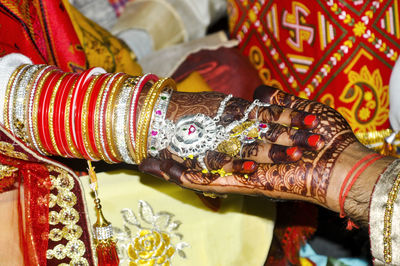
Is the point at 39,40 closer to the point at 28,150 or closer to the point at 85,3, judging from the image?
the point at 28,150

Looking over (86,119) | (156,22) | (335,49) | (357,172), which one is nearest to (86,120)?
(86,119)

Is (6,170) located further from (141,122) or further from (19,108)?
(141,122)

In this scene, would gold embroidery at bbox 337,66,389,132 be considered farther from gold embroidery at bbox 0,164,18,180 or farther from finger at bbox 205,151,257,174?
gold embroidery at bbox 0,164,18,180

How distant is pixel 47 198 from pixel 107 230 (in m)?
0.13

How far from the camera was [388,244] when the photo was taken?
2.06ft

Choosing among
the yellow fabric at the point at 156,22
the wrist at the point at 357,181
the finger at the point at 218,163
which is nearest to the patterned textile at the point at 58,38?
the yellow fabric at the point at 156,22

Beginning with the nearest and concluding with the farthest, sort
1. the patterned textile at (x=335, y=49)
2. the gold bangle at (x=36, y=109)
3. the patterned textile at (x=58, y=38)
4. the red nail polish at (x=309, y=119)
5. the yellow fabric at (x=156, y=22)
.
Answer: the red nail polish at (x=309, y=119), the gold bangle at (x=36, y=109), the patterned textile at (x=58, y=38), the patterned textile at (x=335, y=49), the yellow fabric at (x=156, y=22)

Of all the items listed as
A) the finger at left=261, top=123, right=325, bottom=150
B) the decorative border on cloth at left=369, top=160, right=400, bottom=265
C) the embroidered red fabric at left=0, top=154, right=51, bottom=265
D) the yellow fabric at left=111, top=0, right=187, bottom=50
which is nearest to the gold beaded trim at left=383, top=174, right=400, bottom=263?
the decorative border on cloth at left=369, top=160, right=400, bottom=265

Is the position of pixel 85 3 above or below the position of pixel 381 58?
above

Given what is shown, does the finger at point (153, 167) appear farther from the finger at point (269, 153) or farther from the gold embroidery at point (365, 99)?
the gold embroidery at point (365, 99)

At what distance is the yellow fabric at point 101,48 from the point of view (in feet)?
3.92

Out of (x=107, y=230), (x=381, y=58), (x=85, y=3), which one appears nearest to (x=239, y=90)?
(x=381, y=58)

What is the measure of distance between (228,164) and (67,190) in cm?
33

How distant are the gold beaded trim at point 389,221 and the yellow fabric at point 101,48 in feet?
2.72
